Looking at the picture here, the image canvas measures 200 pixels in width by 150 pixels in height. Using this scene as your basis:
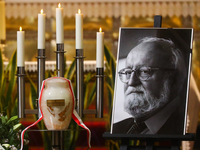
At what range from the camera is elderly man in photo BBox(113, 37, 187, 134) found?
1.16 m

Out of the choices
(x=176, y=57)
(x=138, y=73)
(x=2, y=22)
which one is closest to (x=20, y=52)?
(x=138, y=73)

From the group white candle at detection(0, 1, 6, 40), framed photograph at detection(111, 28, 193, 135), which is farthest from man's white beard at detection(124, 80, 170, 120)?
white candle at detection(0, 1, 6, 40)

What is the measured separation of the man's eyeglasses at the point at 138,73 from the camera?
119cm

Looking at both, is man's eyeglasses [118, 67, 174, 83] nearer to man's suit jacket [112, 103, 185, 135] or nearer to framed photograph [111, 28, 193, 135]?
framed photograph [111, 28, 193, 135]

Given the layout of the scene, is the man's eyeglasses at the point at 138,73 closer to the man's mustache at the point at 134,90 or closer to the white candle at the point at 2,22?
the man's mustache at the point at 134,90

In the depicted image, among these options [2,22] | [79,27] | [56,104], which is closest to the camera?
[56,104]

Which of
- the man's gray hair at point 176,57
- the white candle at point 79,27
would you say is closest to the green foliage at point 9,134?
the white candle at point 79,27

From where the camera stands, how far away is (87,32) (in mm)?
3406

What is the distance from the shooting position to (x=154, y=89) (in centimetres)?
118

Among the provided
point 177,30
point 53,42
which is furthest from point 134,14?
point 177,30

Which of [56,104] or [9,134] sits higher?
[56,104]

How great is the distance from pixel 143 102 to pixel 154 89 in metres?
0.06

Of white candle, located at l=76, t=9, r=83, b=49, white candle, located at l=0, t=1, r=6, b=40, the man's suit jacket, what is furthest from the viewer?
white candle, located at l=0, t=1, r=6, b=40

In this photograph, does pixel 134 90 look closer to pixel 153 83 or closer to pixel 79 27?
pixel 153 83
